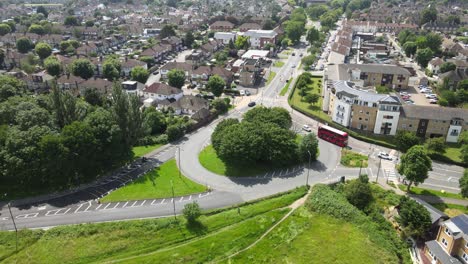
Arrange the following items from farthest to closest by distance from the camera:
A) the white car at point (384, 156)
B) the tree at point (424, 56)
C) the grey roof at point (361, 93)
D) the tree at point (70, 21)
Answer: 1. the tree at point (70, 21)
2. the tree at point (424, 56)
3. the grey roof at point (361, 93)
4. the white car at point (384, 156)

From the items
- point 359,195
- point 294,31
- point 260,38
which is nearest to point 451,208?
point 359,195

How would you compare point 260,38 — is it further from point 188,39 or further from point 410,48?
point 410,48

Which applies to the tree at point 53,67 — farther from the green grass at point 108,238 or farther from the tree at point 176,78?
the green grass at point 108,238

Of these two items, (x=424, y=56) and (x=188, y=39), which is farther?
(x=188, y=39)

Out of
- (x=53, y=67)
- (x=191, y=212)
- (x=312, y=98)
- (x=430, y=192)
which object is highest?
(x=53, y=67)

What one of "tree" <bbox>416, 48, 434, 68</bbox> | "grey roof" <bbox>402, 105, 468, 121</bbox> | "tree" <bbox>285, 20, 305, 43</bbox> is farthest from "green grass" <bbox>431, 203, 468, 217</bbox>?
"tree" <bbox>285, 20, 305, 43</bbox>

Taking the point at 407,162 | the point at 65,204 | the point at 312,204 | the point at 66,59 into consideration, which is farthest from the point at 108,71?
the point at 407,162

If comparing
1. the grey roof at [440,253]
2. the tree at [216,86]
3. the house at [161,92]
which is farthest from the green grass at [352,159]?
the house at [161,92]

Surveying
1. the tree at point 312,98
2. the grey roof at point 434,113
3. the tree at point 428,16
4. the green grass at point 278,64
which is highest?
the tree at point 428,16
